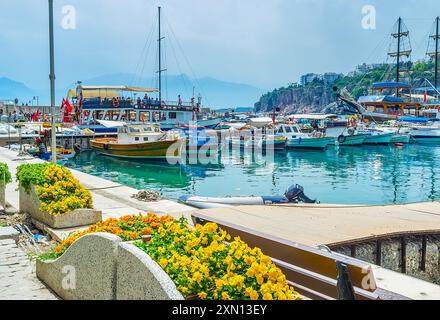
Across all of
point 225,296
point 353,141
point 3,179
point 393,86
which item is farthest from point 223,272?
point 393,86

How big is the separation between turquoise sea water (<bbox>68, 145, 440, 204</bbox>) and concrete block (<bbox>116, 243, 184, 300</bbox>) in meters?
19.4

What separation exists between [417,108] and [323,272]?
279 feet

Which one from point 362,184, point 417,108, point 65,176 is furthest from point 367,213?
point 417,108

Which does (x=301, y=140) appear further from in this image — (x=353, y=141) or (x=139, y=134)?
(x=139, y=134)

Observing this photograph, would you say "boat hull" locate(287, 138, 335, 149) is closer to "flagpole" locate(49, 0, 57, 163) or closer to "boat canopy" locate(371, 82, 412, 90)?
"flagpole" locate(49, 0, 57, 163)

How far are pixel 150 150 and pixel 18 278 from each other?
3113 centimetres

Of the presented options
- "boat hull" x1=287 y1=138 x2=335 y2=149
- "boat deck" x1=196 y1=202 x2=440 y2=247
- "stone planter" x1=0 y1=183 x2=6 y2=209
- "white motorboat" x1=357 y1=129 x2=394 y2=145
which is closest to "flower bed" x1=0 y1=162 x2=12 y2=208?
"stone planter" x1=0 y1=183 x2=6 y2=209

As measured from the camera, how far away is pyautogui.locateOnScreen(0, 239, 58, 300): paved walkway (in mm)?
5573

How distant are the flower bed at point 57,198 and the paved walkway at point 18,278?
1.51 meters

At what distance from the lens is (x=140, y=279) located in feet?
12.6

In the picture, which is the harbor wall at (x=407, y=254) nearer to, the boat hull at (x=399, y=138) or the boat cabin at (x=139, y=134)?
the boat cabin at (x=139, y=134)

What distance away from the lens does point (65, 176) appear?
9.70 metres

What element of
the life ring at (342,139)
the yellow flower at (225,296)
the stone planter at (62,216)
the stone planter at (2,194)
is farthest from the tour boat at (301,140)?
the yellow flower at (225,296)
